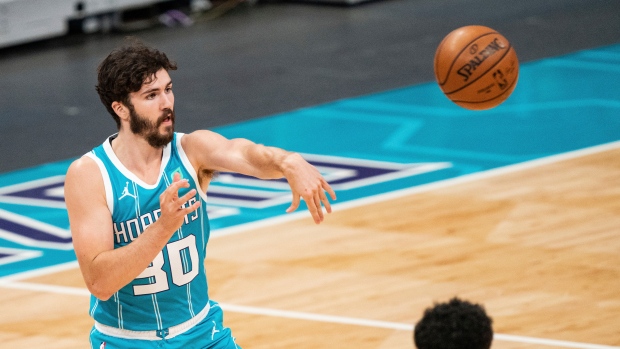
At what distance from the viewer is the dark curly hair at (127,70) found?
182 inches

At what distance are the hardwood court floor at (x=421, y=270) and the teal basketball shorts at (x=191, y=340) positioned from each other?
5.94ft

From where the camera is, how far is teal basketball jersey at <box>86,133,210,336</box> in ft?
15.5

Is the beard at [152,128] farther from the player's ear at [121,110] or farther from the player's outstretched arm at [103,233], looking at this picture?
the player's outstretched arm at [103,233]

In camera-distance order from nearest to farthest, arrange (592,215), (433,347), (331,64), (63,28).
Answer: (433,347) < (592,215) < (331,64) < (63,28)

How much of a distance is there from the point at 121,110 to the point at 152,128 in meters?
0.17

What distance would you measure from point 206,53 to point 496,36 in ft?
25.2

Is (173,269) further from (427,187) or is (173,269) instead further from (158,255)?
(427,187)

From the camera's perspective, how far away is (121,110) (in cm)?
475

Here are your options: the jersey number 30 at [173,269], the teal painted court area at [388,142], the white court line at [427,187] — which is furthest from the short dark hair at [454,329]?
the teal painted court area at [388,142]

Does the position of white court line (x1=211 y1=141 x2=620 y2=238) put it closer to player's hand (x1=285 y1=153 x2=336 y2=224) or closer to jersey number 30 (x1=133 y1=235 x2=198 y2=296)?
jersey number 30 (x1=133 y1=235 x2=198 y2=296)

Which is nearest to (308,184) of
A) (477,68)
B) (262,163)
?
(262,163)

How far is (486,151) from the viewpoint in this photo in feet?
32.4

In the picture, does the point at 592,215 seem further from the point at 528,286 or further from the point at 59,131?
the point at 59,131

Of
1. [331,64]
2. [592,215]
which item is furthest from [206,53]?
[592,215]
